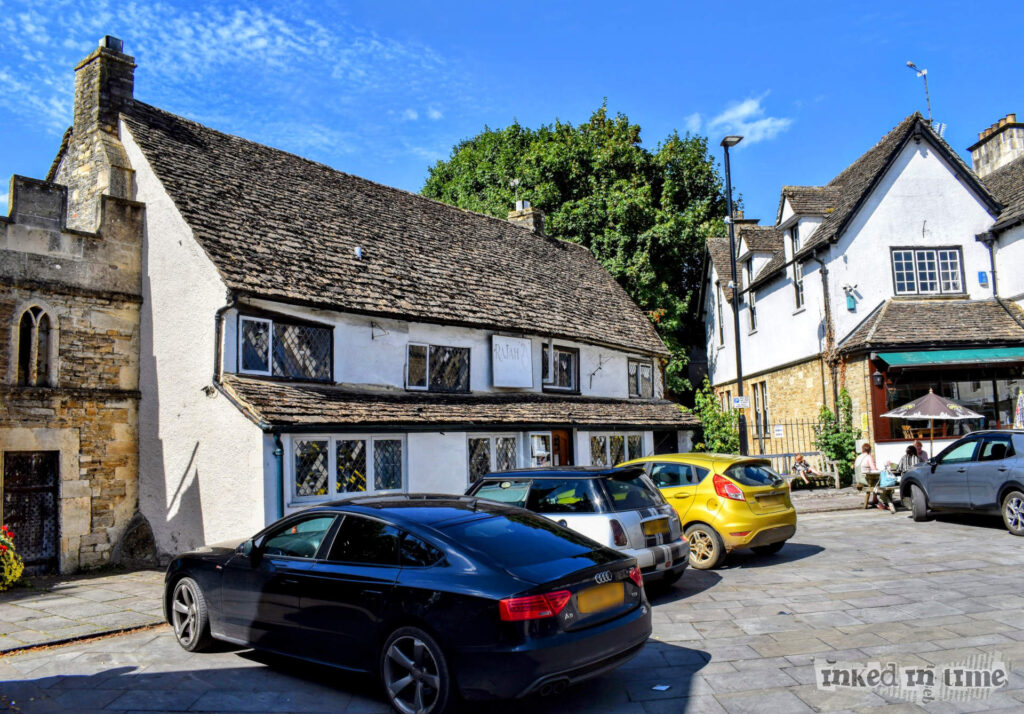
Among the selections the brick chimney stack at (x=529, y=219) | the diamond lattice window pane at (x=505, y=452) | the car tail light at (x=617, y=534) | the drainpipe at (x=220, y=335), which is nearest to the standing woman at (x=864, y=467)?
the diamond lattice window pane at (x=505, y=452)

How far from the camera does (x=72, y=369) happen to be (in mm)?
13367

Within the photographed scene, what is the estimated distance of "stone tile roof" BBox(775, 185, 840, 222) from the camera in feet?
80.5

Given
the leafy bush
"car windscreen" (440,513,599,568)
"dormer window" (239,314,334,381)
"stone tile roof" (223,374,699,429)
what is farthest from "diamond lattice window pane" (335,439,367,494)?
"car windscreen" (440,513,599,568)

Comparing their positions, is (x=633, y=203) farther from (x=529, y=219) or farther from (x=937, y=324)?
(x=937, y=324)

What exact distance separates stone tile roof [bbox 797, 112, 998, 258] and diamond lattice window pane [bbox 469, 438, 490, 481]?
43.1 ft

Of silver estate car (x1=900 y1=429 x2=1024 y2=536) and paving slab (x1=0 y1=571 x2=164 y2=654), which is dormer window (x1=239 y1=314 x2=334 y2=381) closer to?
paving slab (x1=0 y1=571 x2=164 y2=654)

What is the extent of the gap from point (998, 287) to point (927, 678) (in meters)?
20.7

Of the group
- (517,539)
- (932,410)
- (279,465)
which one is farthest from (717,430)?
(517,539)

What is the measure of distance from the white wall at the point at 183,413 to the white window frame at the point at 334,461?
1.88 ft

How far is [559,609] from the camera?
5137mm

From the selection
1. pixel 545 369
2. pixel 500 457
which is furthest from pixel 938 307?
pixel 500 457

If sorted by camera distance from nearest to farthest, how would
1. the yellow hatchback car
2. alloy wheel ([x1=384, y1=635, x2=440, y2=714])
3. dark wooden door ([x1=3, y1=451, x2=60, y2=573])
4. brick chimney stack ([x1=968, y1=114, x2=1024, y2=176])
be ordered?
alloy wheel ([x1=384, y1=635, x2=440, y2=714]) < the yellow hatchback car < dark wooden door ([x1=3, y1=451, x2=60, y2=573]) < brick chimney stack ([x1=968, y1=114, x2=1024, y2=176])

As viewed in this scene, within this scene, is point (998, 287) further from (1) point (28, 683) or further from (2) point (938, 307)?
(1) point (28, 683)

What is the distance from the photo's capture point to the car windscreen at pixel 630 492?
8852 mm
